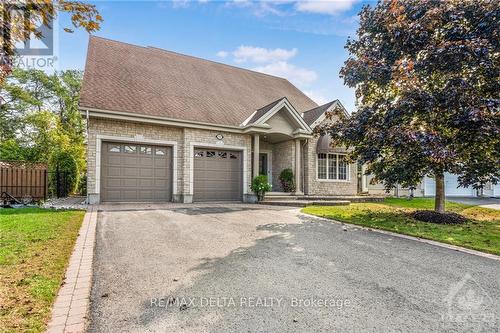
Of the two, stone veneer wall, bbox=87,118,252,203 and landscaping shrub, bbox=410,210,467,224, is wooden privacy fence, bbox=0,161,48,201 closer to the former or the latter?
stone veneer wall, bbox=87,118,252,203

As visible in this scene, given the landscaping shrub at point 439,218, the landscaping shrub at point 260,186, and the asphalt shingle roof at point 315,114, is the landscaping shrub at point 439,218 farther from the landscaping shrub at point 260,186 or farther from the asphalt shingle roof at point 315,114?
the asphalt shingle roof at point 315,114

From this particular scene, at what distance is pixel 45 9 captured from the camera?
280 centimetres

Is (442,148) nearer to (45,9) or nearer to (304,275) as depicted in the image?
(304,275)

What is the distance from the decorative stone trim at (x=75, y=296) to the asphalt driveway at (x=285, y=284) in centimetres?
12

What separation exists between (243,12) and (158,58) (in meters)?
7.17

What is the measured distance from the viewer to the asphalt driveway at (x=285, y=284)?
2.62 metres

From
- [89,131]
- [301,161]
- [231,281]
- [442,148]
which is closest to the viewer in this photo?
[231,281]

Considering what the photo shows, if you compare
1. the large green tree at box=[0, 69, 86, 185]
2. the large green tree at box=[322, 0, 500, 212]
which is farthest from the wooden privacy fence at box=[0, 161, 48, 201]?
the large green tree at box=[322, 0, 500, 212]

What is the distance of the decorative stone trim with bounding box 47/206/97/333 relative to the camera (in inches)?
96.2

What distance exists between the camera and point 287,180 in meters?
15.3

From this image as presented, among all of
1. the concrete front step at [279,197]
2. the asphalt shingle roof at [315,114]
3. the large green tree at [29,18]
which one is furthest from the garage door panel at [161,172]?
the large green tree at [29,18]

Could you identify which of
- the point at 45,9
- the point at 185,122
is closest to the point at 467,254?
the point at 45,9

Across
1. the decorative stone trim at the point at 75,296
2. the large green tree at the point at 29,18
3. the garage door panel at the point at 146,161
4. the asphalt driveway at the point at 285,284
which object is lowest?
the asphalt driveway at the point at 285,284

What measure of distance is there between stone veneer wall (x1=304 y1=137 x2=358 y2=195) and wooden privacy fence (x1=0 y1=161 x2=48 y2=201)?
1201cm
